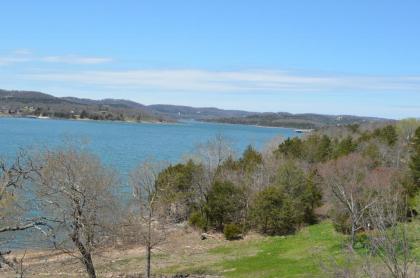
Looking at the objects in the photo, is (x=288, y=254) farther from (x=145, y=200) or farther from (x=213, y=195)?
(x=213, y=195)

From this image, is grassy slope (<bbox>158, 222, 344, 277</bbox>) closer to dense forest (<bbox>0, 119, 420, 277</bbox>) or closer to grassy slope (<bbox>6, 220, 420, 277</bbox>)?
grassy slope (<bbox>6, 220, 420, 277</bbox>)

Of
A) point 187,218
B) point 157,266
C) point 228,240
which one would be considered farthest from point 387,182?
point 187,218

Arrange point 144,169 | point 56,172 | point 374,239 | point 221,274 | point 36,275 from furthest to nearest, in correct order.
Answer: point 144,169 → point 36,275 → point 221,274 → point 56,172 → point 374,239

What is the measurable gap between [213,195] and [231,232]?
4.10 meters

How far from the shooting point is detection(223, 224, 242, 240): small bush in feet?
129

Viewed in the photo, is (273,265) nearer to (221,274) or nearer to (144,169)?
(221,274)

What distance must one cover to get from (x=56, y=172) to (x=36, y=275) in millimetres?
7974

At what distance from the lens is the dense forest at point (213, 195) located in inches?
929

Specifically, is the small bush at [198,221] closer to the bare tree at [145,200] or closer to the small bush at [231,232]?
the small bush at [231,232]

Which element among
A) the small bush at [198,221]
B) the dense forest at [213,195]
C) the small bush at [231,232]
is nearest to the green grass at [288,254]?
the dense forest at [213,195]

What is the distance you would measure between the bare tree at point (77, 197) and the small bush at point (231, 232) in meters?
11.9

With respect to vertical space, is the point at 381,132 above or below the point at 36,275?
above

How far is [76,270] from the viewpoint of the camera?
31156mm

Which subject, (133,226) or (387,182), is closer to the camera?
(133,226)
